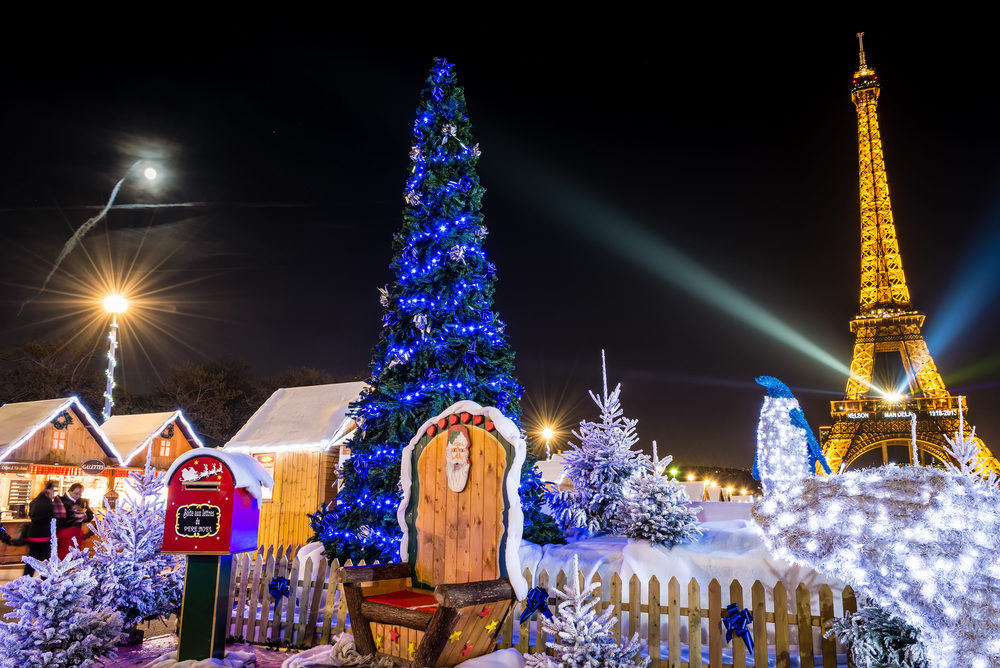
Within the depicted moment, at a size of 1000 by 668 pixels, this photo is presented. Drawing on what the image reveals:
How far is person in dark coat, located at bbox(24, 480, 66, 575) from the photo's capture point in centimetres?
949

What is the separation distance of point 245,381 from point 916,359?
142 ft

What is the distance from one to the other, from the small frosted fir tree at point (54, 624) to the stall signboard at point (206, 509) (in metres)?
0.81

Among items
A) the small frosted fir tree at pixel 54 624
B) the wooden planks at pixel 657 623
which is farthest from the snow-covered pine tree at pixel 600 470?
the small frosted fir tree at pixel 54 624

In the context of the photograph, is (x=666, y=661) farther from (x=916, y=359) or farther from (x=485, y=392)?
(x=916, y=359)

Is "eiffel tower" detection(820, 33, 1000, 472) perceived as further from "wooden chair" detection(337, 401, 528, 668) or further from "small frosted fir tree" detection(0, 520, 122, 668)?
"small frosted fir tree" detection(0, 520, 122, 668)

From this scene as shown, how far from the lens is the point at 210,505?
6430 mm

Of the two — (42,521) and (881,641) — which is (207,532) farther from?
(881,641)

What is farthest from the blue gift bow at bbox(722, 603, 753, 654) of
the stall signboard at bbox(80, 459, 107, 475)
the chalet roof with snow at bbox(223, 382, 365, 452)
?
the stall signboard at bbox(80, 459, 107, 475)

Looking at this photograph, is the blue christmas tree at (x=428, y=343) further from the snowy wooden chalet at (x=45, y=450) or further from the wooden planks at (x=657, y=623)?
the snowy wooden chalet at (x=45, y=450)

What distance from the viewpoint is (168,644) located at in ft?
24.8

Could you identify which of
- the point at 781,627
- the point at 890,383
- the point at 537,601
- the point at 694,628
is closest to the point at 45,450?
the point at 537,601

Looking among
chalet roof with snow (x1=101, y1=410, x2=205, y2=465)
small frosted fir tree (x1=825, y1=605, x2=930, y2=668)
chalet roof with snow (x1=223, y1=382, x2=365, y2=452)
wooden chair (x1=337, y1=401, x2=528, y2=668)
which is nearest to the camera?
small frosted fir tree (x1=825, y1=605, x2=930, y2=668)

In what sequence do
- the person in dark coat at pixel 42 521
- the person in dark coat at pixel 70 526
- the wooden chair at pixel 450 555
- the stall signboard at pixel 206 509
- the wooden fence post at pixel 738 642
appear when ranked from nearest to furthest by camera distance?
the wooden chair at pixel 450 555 < the wooden fence post at pixel 738 642 < the stall signboard at pixel 206 509 < the person in dark coat at pixel 42 521 < the person in dark coat at pixel 70 526

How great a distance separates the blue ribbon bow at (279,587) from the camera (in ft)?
24.4
